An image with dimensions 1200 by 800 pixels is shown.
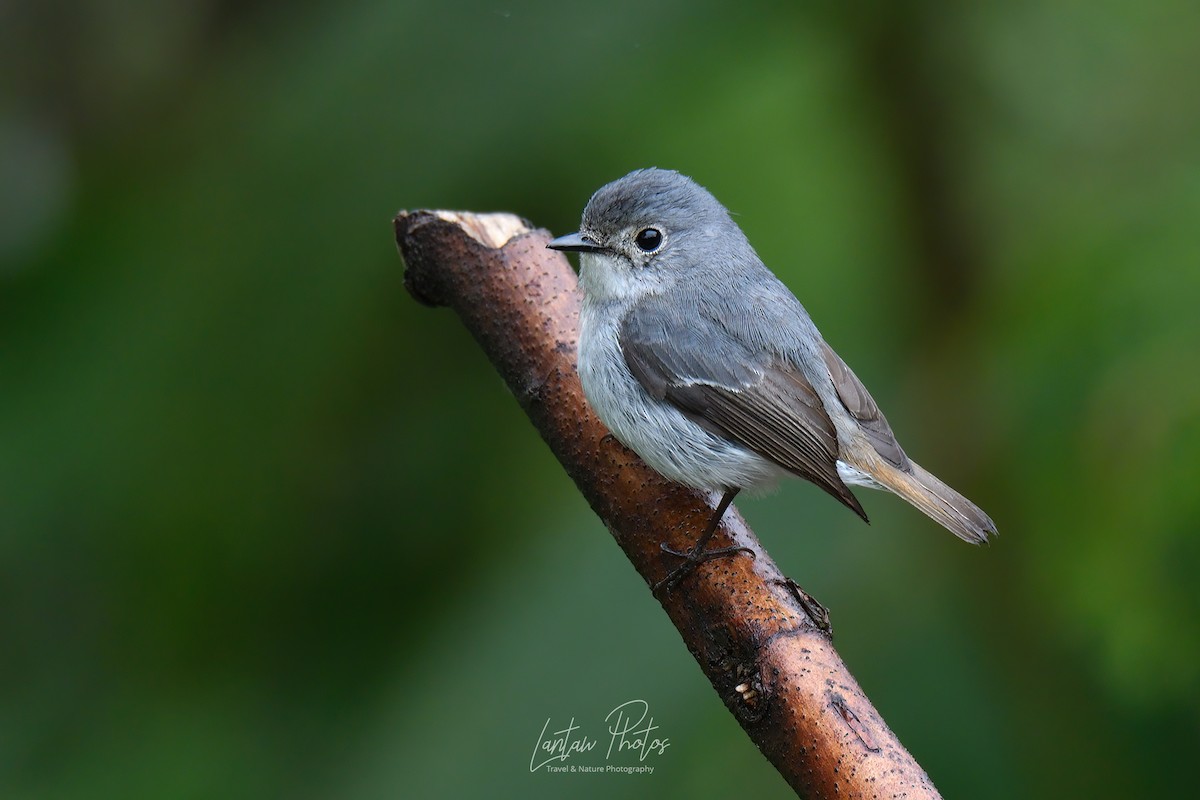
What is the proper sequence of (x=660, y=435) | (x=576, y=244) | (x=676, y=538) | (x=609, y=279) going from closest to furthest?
(x=676, y=538) → (x=660, y=435) → (x=576, y=244) → (x=609, y=279)

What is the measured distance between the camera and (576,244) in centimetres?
324

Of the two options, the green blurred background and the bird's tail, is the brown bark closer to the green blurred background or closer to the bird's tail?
the green blurred background

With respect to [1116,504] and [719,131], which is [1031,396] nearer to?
[1116,504]

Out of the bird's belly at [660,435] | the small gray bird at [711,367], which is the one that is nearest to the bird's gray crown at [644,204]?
the small gray bird at [711,367]

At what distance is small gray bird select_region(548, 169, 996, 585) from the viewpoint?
116 inches

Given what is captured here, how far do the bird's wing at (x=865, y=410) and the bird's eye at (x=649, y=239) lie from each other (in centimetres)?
60

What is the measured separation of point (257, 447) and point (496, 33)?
1438mm

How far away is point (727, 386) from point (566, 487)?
3.25 feet
